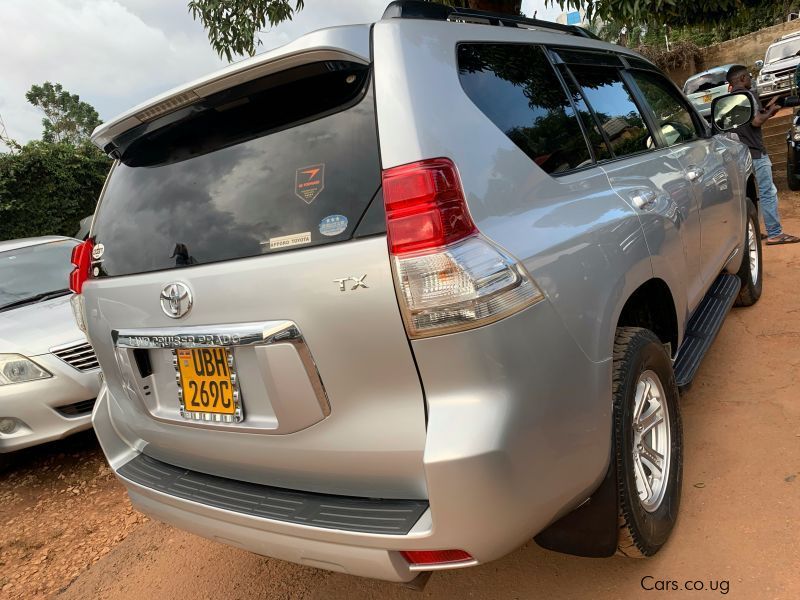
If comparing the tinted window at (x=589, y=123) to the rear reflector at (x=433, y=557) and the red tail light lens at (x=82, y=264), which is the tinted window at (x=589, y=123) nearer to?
the rear reflector at (x=433, y=557)

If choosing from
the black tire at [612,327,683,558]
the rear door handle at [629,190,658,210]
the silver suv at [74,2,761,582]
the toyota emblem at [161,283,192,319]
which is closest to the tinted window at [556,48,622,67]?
the silver suv at [74,2,761,582]

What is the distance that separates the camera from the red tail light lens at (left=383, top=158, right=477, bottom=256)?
57.1 inches

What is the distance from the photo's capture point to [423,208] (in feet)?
4.78

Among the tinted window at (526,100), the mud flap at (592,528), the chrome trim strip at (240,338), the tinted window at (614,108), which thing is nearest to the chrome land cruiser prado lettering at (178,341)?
the chrome trim strip at (240,338)

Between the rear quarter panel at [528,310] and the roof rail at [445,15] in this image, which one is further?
the roof rail at [445,15]

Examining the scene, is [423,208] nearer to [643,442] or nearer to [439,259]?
[439,259]

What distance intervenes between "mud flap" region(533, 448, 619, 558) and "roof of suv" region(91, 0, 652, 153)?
1.37 metres

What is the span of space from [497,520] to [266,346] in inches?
28.7

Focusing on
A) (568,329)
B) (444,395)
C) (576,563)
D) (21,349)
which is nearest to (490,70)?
(568,329)

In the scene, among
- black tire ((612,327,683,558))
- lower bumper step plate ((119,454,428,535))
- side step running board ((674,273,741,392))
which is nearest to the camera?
lower bumper step plate ((119,454,428,535))

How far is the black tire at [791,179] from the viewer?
8120mm

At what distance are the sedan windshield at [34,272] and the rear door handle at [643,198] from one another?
424cm

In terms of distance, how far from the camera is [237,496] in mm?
1833

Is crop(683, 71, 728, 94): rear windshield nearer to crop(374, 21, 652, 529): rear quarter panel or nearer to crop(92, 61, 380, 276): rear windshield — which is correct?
crop(374, 21, 652, 529): rear quarter panel
